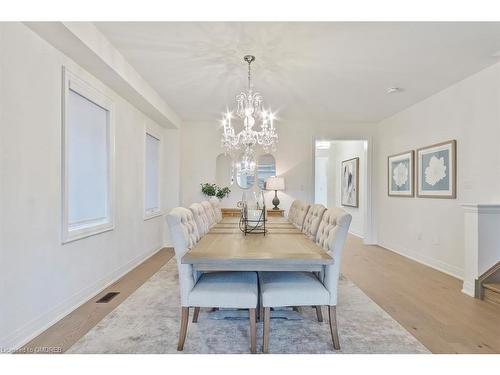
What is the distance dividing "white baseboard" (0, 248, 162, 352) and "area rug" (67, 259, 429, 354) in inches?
14.7

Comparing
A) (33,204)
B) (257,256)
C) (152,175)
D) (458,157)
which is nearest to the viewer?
(257,256)

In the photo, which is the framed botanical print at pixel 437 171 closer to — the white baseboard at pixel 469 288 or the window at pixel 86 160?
the white baseboard at pixel 469 288

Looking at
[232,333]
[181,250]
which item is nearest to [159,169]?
[181,250]

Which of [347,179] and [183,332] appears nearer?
[183,332]

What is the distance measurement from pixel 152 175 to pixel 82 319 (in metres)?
3.12

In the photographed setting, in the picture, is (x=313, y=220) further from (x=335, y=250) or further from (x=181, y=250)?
(x=181, y=250)

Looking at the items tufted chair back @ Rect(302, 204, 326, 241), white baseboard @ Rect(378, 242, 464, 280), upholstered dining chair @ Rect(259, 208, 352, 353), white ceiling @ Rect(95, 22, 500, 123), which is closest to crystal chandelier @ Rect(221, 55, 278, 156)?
white ceiling @ Rect(95, 22, 500, 123)

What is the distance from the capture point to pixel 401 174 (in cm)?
504

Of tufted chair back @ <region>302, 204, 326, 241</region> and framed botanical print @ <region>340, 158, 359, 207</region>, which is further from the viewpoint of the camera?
framed botanical print @ <region>340, 158, 359, 207</region>

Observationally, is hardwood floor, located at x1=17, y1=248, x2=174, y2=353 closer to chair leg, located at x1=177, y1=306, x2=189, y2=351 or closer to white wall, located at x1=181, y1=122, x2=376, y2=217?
chair leg, located at x1=177, y1=306, x2=189, y2=351

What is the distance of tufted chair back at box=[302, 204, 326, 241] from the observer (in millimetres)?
2736
